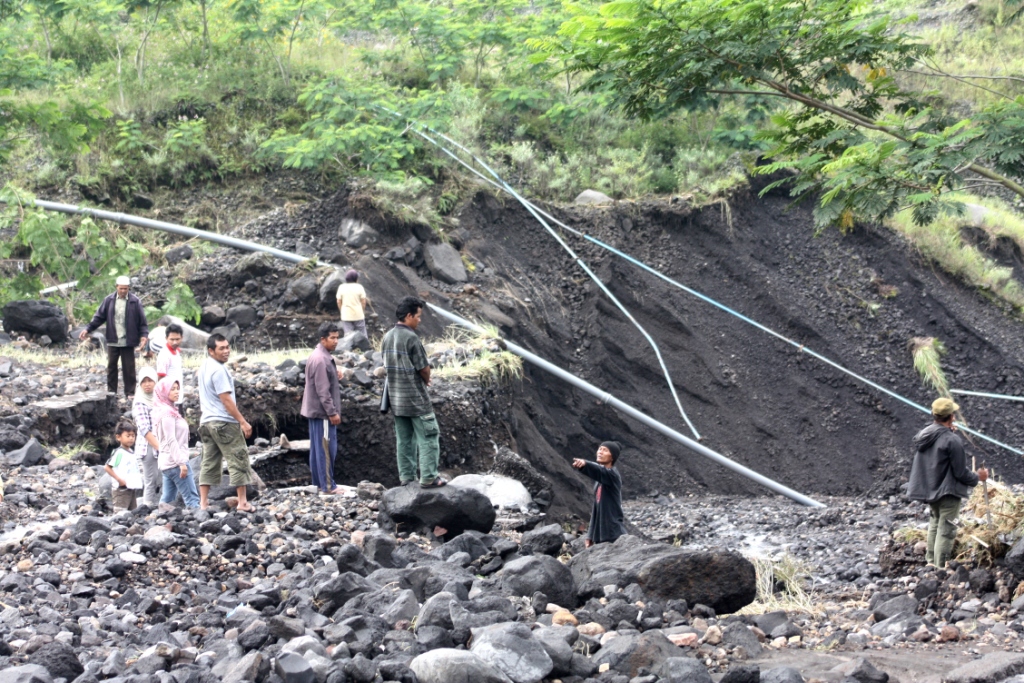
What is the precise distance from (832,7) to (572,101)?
14039mm

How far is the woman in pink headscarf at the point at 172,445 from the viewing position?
760 centimetres

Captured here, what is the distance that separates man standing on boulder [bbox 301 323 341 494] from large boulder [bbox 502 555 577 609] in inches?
110

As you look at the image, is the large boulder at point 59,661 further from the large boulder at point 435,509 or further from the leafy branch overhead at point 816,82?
the leafy branch overhead at point 816,82

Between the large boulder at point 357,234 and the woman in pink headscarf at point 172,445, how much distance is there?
8.61 metres

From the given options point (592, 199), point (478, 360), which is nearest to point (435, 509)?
point (478, 360)

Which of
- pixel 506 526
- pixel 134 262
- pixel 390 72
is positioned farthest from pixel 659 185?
pixel 506 526

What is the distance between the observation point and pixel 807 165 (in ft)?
23.0

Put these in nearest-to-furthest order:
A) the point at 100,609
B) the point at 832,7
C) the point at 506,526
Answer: the point at 100,609, the point at 832,7, the point at 506,526

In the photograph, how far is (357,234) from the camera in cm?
1633

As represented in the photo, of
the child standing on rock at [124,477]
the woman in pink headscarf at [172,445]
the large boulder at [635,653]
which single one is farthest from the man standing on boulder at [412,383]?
the large boulder at [635,653]

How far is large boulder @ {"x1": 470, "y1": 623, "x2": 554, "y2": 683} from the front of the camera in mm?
4480

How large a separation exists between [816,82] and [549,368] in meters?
A: 6.81

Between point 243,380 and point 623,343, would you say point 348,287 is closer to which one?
point 243,380

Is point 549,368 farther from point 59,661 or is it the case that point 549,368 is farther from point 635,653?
point 59,661
